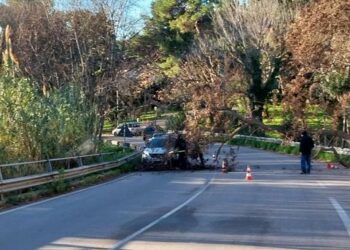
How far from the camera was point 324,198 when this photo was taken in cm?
1870

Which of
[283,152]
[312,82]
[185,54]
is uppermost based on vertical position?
[185,54]

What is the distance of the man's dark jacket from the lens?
28.8m

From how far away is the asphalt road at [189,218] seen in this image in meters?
11.2

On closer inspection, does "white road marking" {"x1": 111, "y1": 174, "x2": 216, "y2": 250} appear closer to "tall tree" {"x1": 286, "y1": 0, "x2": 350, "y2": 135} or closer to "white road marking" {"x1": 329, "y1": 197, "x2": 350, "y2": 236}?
"white road marking" {"x1": 329, "y1": 197, "x2": 350, "y2": 236}

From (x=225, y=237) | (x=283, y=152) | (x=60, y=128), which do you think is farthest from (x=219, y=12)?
(x=225, y=237)

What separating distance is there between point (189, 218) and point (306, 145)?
51.4 feet

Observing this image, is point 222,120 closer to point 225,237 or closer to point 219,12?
point 225,237

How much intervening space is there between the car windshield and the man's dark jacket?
7334 millimetres

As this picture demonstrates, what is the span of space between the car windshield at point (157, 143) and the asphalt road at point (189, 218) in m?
9.39

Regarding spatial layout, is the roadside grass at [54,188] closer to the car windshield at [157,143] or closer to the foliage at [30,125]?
the foliage at [30,125]

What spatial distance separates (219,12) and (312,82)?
25.1m

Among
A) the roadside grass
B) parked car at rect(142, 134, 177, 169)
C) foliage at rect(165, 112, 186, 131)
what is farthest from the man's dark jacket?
the roadside grass

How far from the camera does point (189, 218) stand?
1431 cm

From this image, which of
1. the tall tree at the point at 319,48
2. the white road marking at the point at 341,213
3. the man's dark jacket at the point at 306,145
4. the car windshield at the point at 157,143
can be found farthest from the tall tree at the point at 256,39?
the white road marking at the point at 341,213
